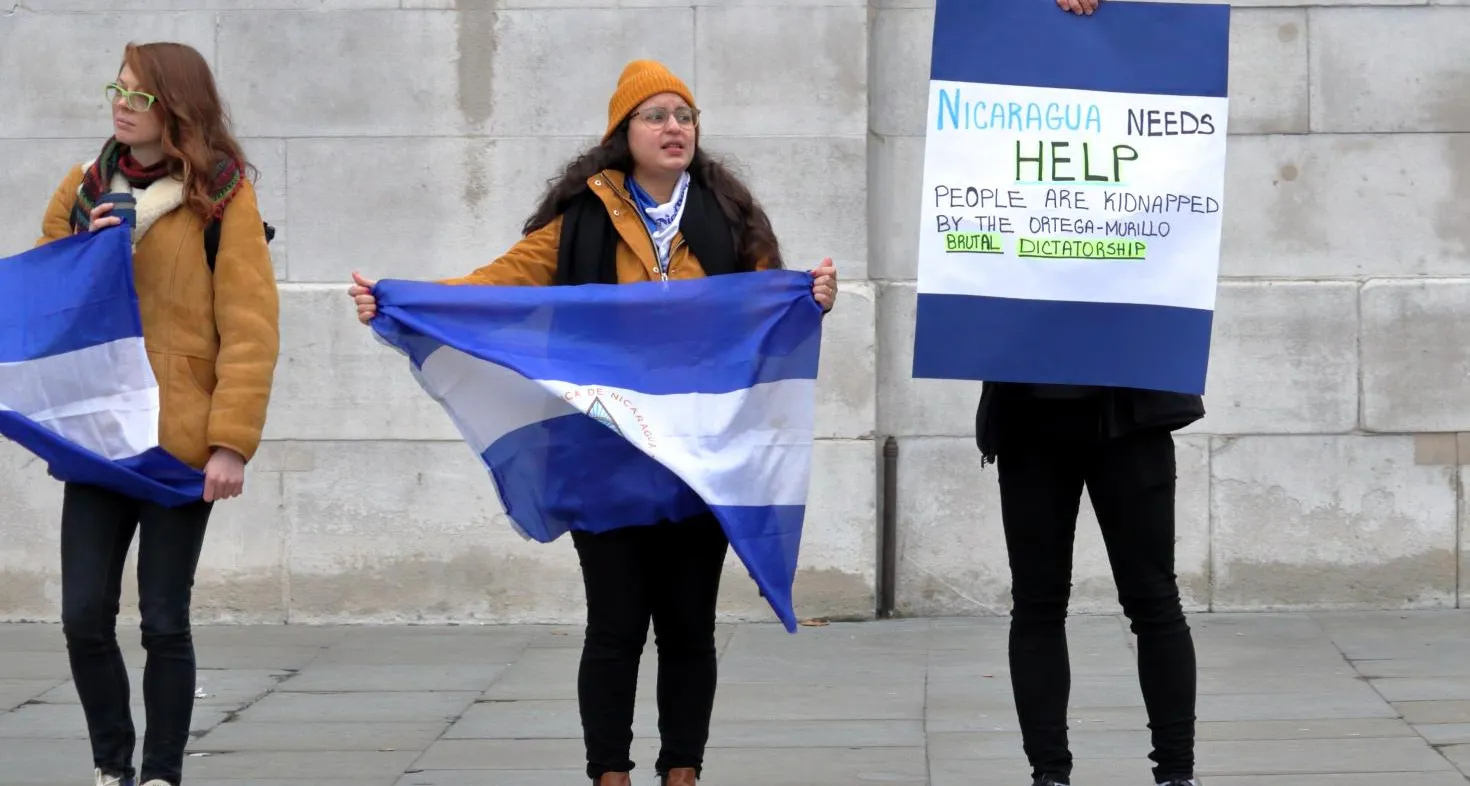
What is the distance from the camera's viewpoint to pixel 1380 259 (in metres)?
8.02

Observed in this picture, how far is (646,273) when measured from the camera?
495cm

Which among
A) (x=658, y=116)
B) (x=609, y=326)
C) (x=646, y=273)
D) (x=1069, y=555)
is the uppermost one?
(x=658, y=116)

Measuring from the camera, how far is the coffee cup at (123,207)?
482 cm

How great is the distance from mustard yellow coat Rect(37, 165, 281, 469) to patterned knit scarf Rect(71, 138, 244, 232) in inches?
1.4

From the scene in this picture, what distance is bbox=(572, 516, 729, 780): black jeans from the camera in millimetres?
4773

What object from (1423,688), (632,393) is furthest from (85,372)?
(1423,688)

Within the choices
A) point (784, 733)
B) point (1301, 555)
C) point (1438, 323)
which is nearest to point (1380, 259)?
point (1438, 323)

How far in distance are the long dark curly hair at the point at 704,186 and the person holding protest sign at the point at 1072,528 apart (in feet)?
2.26

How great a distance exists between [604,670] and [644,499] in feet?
1.39

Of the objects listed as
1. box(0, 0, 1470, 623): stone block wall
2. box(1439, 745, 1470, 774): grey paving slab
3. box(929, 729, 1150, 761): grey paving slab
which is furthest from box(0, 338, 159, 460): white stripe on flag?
box(1439, 745, 1470, 774): grey paving slab

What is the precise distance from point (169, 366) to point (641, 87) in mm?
1351

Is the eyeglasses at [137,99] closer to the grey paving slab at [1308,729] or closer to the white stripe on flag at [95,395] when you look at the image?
the white stripe on flag at [95,395]

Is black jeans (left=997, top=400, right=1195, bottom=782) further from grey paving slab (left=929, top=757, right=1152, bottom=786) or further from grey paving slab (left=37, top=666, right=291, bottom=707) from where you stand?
grey paving slab (left=37, top=666, right=291, bottom=707)

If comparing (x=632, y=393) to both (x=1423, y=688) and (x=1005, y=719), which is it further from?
(x=1423, y=688)
